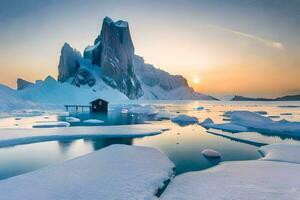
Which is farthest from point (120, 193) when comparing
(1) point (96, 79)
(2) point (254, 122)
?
(1) point (96, 79)

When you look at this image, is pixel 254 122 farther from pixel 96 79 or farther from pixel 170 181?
pixel 96 79

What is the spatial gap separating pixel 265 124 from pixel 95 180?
31308 mm

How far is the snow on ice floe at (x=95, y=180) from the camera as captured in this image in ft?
32.4

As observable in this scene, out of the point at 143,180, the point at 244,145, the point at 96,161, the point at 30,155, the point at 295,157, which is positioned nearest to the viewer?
the point at 143,180

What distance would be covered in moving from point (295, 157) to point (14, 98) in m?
81.1

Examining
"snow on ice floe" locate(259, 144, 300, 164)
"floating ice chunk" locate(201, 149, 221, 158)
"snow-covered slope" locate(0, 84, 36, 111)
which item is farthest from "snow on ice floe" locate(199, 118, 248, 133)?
"snow-covered slope" locate(0, 84, 36, 111)

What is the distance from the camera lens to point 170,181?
41.7 feet

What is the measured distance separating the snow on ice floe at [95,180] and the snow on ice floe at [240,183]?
1.12 m

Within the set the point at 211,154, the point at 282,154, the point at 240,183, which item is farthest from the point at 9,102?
the point at 240,183

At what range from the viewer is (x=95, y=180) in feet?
38.0

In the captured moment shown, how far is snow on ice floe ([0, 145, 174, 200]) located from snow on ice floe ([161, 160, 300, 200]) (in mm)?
1121

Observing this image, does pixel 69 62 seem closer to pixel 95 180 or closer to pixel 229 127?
pixel 229 127

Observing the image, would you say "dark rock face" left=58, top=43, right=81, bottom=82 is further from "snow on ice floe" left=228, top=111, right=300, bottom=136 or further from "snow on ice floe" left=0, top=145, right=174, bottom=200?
"snow on ice floe" left=0, top=145, right=174, bottom=200

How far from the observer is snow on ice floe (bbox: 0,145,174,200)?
988cm
